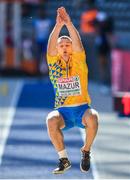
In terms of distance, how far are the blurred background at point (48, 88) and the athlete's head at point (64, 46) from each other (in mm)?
748

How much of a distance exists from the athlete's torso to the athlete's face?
7 cm

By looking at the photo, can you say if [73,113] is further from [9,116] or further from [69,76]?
[9,116]

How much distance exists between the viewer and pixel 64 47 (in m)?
9.24

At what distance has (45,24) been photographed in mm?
25922

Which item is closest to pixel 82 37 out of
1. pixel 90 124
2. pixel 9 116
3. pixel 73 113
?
pixel 9 116

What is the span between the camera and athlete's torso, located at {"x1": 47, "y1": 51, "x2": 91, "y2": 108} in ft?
30.6

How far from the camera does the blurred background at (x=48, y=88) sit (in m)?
13.3

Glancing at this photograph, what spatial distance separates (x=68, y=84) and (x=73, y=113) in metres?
0.36

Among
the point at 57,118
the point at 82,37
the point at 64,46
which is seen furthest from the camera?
the point at 82,37

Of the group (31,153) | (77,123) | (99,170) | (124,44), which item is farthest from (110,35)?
(77,123)

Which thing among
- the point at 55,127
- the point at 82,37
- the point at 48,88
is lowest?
the point at 48,88

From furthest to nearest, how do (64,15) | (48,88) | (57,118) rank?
1. (48,88)
2. (57,118)
3. (64,15)

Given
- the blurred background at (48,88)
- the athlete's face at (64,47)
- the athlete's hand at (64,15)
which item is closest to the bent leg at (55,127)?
the athlete's face at (64,47)

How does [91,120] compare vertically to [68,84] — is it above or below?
below
